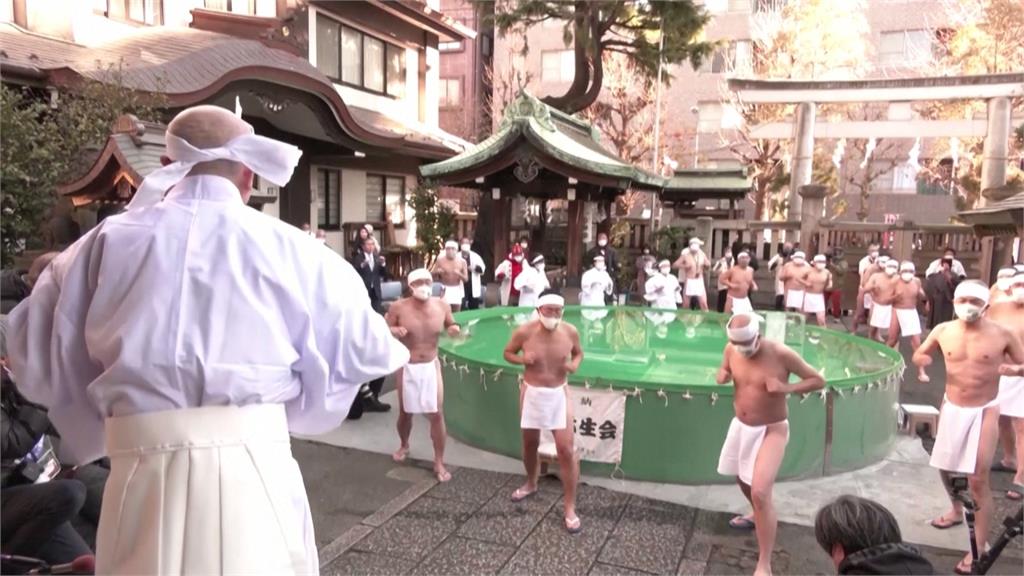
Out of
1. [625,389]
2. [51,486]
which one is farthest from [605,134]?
[51,486]

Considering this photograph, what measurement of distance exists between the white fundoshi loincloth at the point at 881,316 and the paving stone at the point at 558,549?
861cm

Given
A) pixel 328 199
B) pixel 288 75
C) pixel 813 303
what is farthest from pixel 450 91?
pixel 813 303

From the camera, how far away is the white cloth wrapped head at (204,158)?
194 cm

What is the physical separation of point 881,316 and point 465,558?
9.85 metres

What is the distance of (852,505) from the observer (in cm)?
265

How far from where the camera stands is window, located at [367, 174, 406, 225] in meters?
20.1

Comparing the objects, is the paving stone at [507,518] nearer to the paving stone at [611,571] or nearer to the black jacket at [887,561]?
the paving stone at [611,571]

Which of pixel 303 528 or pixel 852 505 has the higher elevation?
pixel 303 528

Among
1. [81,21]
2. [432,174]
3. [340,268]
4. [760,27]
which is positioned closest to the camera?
[340,268]

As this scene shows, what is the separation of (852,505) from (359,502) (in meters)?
3.80

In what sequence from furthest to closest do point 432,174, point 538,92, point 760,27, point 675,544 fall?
point 538,92 → point 760,27 → point 432,174 → point 675,544

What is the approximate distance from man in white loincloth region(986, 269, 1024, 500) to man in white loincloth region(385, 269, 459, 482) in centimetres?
463

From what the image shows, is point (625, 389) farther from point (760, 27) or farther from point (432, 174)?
point (760, 27)

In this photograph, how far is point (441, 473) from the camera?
5996mm
